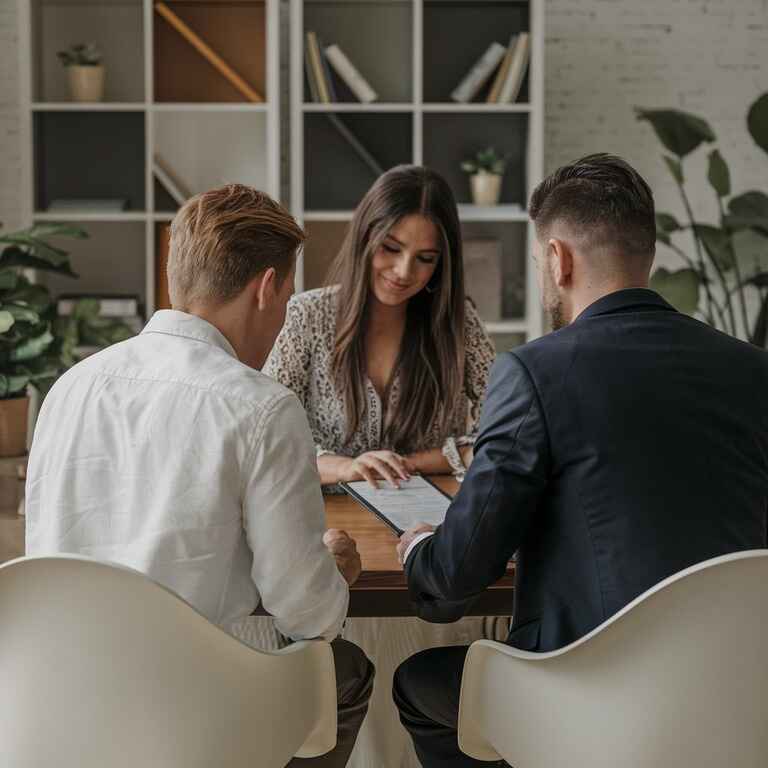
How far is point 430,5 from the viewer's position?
14.2 ft

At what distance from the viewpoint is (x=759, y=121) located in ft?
13.0

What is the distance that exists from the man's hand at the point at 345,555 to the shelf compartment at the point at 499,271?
286 cm

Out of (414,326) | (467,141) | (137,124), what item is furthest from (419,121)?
(414,326)

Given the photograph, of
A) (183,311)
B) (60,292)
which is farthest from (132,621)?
(60,292)

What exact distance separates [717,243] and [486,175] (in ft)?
3.19

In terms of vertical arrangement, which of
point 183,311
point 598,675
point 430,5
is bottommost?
point 598,675

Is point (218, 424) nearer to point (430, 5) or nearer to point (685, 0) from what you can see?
point (430, 5)

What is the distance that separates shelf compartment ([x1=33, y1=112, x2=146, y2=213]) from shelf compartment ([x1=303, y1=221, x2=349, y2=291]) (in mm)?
760

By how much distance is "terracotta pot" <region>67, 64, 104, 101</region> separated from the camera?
4.30 meters

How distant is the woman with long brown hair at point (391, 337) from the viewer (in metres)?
2.53

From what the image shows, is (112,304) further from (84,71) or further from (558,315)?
(558,315)

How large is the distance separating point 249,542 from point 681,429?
0.58m

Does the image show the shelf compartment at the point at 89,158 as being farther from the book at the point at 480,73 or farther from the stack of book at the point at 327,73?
the book at the point at 480,73

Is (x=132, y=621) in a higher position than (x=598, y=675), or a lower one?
higher
